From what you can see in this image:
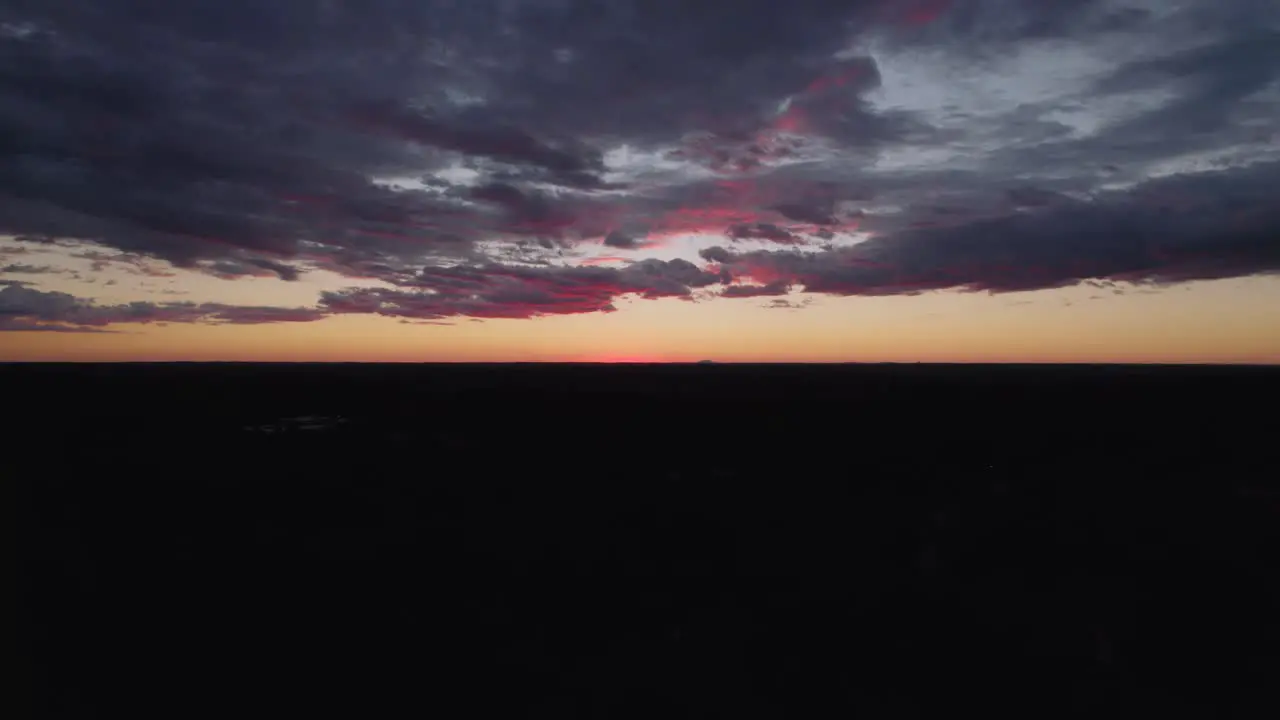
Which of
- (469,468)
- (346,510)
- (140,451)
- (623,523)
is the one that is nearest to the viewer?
(623,523)

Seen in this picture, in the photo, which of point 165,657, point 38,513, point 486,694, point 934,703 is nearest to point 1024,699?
point 934,703

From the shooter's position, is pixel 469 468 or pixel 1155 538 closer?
pixel 1155 538

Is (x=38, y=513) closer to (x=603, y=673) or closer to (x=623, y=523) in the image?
(x=623, y=523)

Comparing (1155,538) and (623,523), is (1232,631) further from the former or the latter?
(623,523)

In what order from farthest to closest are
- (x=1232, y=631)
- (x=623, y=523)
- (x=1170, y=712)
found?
(x=623, y=523) → (x=1232, y=631) → (x=1170, y=712)

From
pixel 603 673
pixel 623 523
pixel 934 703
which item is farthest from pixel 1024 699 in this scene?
pixel 623 523

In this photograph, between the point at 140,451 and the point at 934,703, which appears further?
the point at 140,451
